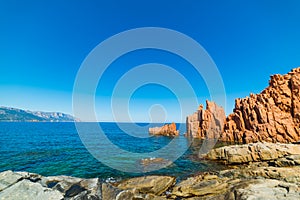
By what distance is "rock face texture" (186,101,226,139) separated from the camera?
7164cm

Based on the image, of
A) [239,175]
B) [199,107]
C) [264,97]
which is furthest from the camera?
[199,107]

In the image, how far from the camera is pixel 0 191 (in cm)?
1227

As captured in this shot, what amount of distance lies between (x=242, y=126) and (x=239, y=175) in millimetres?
49599

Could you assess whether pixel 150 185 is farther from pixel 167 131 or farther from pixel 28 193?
pixel 167 131

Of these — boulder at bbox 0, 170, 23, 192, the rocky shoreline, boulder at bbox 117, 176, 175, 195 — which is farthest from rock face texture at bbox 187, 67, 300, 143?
boulder at bbox 0, 170, 23, 192

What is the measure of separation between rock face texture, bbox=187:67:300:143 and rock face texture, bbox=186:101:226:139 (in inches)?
46.9

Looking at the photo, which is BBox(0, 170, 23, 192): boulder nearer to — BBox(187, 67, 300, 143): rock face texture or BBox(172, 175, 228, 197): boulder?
BBox(172, 175, 228, 197): boulder

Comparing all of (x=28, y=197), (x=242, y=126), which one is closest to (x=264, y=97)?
(x=242, y=126)

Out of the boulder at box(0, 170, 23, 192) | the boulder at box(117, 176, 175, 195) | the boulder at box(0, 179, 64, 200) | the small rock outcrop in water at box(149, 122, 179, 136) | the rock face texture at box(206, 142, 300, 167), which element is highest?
the small rock outcrop in water at box(149, 122, 179, 136)

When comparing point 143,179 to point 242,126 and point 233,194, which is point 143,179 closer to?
point 233,194

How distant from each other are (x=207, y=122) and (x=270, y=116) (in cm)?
2435

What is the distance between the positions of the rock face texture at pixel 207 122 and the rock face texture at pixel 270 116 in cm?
119

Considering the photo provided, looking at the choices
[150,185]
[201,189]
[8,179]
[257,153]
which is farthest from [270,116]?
[8,179]

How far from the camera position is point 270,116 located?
55.6m
